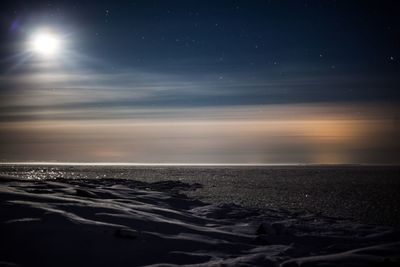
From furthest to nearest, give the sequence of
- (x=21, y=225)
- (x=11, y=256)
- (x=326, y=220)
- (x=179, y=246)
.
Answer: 1. (x=326, y=220)
2. (x=179, y=246)
3. (x=21, y=225)
4. (x=11, y=256)

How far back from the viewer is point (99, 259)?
10984mm

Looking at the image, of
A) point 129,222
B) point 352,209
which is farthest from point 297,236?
point 352,209

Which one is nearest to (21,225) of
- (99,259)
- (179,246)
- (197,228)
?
(99,259)

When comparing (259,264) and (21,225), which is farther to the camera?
(21,225)

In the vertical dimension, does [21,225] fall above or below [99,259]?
above

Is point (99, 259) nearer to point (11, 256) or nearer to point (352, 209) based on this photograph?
point (11, 256)

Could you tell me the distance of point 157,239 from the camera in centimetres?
1317

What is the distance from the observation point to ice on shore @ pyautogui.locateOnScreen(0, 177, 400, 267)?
35.8ft

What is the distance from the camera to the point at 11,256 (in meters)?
10.3

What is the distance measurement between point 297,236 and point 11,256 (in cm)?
1049

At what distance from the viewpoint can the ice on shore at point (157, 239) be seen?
1091cm

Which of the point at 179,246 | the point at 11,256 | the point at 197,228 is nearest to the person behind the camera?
the point at 11,256

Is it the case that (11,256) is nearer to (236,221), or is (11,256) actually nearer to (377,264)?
(377,264)

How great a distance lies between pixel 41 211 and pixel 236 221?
9526mm
